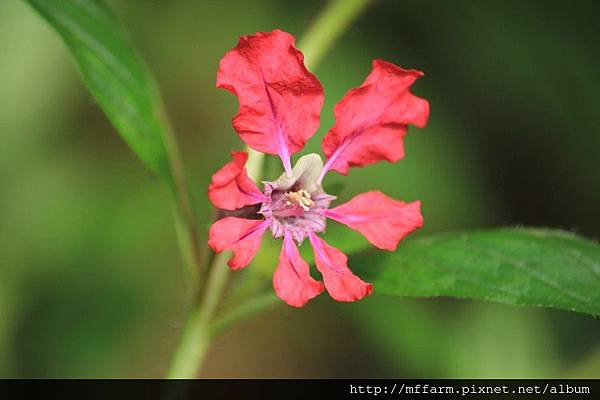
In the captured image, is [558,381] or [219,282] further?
[558,381]

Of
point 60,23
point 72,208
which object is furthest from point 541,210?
point 60,23

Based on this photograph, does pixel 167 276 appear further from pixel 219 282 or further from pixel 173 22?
pixel 219 282

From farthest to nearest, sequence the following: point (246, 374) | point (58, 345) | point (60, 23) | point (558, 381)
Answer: point (246, 374) < point (58, 345) < point (558, 381) < point (60, 23)

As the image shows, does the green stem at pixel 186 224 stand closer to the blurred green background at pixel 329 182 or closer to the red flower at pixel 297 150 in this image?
the red flower at pixel 297 150

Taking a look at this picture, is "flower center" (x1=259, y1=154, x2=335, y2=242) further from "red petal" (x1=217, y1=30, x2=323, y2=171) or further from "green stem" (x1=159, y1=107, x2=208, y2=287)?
"green stem" (x1=159, y1=107, x2=208, y2=287)

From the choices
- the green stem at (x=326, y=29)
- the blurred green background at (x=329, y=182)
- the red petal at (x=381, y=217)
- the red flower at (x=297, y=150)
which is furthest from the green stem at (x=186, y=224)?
the blurred green background at (x=329, y=182)
